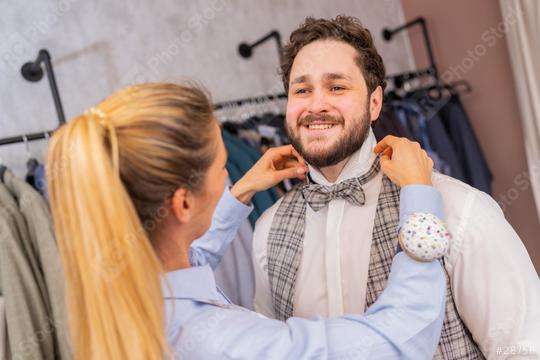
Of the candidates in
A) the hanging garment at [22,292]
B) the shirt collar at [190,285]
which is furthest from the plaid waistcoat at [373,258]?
the hanging garment at [22,292]

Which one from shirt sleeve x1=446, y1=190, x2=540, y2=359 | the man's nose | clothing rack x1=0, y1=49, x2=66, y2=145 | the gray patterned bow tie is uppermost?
clothing rack x1=0, y1=49, x2=66, y2=145

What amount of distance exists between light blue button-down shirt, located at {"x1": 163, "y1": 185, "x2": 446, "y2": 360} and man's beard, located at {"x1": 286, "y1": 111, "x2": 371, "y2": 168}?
0.30 meters

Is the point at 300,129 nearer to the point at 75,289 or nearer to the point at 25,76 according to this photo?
the point at 75,289

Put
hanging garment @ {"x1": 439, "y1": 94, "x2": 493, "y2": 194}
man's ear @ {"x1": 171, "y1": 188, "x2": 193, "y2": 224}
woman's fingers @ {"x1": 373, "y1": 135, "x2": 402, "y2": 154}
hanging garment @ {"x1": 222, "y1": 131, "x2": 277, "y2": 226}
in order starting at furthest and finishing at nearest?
1. hanging garment @ {"x1": 439, "y1": 94, "x2": 493, "y2": 194}
2. hanging garment @ {"x1": 222, "y1": 131, "x2": 277, "y2": 226}
3. woman's fingers @ {"x1": 373, "y1": 135, "x2": 402, "y2": 154}
4. man's ear @ {"x1": 171, "y1": 188, "x2": 193, "y2": 224}

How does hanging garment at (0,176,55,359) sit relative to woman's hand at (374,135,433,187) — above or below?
below

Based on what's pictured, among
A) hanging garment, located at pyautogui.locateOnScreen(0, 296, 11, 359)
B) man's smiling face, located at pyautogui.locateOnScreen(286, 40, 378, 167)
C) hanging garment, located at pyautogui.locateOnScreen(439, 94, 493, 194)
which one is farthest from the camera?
hanging garment, located at pyautogui.locateOnScreen(439, 94, 493, 194)

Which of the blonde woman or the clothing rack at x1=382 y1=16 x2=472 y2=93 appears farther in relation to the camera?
the clothing rack at x1=382 y1=16 x2=472 y2=93

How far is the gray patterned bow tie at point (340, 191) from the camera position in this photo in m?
1.21

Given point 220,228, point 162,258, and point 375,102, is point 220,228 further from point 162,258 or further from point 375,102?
point 375,102

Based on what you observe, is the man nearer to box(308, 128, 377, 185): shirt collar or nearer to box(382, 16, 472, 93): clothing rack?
box(308, 128, 377, 185): shirt collar

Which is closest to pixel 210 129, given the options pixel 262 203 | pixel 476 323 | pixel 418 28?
pixel 476 323

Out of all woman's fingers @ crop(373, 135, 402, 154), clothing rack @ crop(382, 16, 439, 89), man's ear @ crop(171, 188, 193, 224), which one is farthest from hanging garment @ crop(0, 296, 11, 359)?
clothing rack @ crop(382, 16, 439, 89)

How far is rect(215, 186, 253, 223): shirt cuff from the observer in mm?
1338

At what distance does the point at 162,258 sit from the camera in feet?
3.11
